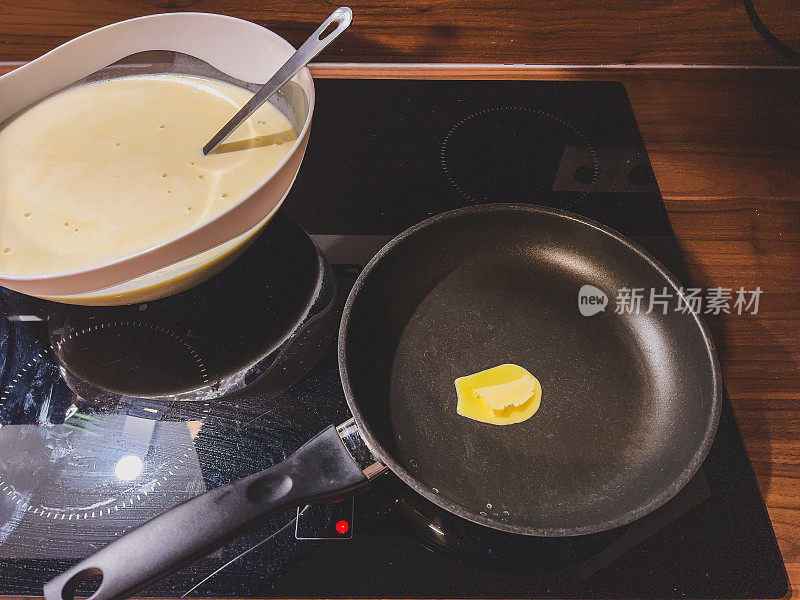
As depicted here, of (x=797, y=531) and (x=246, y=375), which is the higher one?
(x=246, y=375)

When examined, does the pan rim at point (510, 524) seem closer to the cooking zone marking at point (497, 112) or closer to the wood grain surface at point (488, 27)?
the cooking zone marking at point (497, 112)

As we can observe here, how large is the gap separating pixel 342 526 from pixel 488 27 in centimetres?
65

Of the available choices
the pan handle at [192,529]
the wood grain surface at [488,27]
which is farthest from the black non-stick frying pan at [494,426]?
the wood grain surface at [488,27]

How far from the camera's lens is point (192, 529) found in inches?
16.5

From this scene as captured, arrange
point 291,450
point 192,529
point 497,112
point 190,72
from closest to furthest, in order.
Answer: point 192,529 → point 291,450 → point 190,72 → point 497,112

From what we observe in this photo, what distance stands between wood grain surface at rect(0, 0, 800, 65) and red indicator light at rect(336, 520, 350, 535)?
612 mm

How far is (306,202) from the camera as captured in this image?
719mm

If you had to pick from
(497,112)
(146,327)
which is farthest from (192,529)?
(497,112)

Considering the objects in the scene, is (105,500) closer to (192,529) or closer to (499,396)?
(192,529)

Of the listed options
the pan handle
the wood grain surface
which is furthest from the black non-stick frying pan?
the wood grain surface

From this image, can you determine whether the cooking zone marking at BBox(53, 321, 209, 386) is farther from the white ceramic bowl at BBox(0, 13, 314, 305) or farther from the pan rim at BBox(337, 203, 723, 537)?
the pan rim at BBox(337, 203, 723, 537)

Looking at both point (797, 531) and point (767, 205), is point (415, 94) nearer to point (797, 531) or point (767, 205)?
point (767, 205)

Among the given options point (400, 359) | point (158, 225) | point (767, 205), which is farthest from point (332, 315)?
point (767, 205)

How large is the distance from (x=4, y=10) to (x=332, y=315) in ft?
1.92
